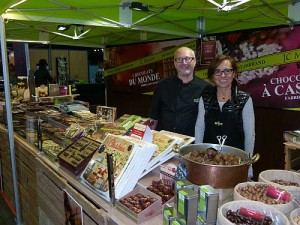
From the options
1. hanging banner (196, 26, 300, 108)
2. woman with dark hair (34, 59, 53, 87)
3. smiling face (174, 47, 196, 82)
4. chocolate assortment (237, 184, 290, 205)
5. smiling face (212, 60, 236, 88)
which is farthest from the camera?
woman with dark hair (34, 59, 53, 87)

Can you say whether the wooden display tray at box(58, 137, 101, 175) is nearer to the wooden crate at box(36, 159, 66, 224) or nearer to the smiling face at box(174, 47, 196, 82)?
the wooden crate at box(36, 159, 66, 224)

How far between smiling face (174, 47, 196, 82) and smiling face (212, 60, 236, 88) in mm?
352

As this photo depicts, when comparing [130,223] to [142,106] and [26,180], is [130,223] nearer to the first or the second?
[26,180]

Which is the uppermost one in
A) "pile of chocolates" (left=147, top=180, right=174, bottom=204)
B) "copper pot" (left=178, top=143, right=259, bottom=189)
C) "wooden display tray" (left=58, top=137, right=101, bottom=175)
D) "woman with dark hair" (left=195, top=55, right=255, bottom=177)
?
"woman with dark hair" (left=195, top=55, right=255, bottom=177)

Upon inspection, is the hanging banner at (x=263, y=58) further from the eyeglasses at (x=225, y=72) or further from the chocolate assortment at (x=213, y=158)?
the chocolate assortment at (x=213, y=158)

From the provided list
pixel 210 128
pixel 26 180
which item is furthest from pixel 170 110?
pixel 26 180

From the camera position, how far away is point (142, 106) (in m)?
7.25

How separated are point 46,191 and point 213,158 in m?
1.41

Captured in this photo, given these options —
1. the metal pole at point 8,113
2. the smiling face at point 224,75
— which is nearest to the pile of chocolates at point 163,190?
the smiling face at point 224,75

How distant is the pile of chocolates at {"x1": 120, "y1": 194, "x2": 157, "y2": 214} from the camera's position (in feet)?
4.27

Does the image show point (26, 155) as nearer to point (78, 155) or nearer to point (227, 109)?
point (78, 155)

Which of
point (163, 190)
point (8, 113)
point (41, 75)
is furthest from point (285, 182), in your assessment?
point (41, 75)

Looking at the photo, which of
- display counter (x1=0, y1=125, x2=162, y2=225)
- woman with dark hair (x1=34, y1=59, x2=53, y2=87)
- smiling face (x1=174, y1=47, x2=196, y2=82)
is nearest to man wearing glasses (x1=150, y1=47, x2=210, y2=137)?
smiling face (x1=174, y1=47, x2=196, y2=82)

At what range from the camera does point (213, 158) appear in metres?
1.35
